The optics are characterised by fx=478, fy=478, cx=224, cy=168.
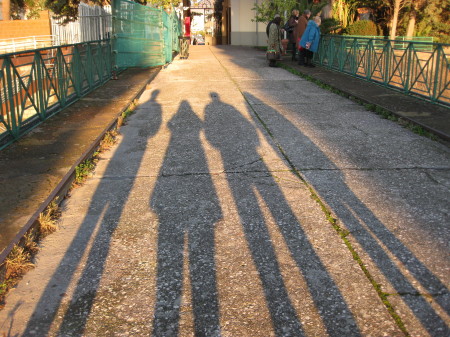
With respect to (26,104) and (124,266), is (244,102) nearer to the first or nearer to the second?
(26,104)

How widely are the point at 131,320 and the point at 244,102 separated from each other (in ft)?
27.4

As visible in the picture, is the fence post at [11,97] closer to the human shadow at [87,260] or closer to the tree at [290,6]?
the human shadow at [87,260]

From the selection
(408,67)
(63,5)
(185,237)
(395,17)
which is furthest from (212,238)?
(63,5)

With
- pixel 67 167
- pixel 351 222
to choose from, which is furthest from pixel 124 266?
pixel 67 167

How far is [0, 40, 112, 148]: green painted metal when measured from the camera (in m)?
6.76

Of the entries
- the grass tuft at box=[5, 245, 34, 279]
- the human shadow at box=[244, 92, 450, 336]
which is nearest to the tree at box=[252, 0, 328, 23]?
the human shadow at box=[244, 92, 450, 336]

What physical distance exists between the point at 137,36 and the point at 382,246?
14.6 metres

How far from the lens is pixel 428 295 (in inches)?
127

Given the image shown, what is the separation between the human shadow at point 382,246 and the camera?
3078 mm

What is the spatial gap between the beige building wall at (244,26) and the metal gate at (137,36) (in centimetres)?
1910

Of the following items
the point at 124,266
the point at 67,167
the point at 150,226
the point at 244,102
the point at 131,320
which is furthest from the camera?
the point at 244,102

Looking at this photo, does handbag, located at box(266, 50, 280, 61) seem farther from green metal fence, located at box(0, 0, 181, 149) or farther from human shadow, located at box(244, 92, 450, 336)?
human shadow, located at box(244, 92, 450, 336)

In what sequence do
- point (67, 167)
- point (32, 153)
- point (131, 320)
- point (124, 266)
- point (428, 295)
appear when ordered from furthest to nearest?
point (32, 153) < point (67, 167) < point (124, 266) < point (428, 295) < point (131, 320)

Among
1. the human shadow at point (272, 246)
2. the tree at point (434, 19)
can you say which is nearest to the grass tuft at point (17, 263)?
the human shadow at point (272, 246)
